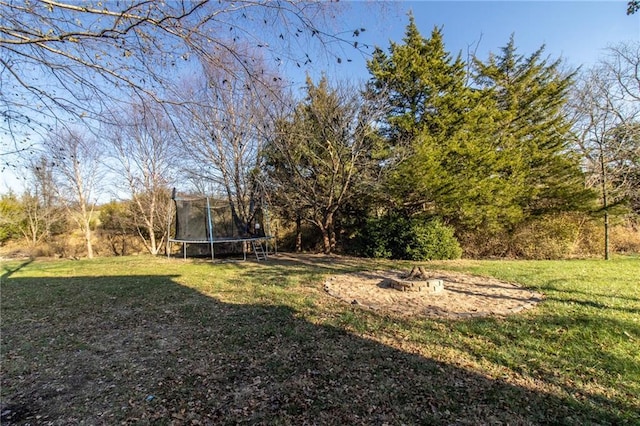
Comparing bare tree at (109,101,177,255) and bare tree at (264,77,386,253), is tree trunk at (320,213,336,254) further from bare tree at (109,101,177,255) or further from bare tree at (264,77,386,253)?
bare tree at (109,101,177,255)

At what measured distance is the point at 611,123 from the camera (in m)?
7.93

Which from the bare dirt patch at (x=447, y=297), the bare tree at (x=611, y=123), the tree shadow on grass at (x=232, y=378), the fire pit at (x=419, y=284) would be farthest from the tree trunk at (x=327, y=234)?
the bare tree at (x=611, y=123)

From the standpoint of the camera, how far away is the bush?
26.5ft

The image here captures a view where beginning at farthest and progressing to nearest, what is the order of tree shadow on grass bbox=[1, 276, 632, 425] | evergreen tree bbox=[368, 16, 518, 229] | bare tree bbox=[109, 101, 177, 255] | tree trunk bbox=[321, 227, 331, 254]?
1. bare tree bbox=[109, 101, 177, 255]
2. tree trunk bbox=[321, 227, 331, 254]
3. evergreen tree bbox=[368, 16, 518, 229]
4. tree shadow on grass bbox=[1, 276, 632, 425]

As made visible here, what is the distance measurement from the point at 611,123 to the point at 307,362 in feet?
33.3

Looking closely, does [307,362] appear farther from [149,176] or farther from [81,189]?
[81,189]

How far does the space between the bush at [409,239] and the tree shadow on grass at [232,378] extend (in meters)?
5.41

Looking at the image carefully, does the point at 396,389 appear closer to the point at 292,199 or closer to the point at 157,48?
the point at 157,48

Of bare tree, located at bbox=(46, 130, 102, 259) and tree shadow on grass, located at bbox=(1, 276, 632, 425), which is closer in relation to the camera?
tree shadow on grass, located at bbox=(1, 276, 632, 425)

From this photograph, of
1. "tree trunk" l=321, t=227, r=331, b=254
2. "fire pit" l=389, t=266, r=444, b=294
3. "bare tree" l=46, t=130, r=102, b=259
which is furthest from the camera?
"bare tree" l=46, t=130, r=102, b=259

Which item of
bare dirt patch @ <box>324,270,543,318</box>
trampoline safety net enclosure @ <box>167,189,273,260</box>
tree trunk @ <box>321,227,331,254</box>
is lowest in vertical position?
bare dirt patch @ <box>324,270,543,318</box>

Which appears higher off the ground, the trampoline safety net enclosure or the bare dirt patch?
the trampoline safety net enclosure

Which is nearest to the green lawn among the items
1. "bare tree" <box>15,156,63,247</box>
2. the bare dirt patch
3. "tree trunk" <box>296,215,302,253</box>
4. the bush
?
the bare dirt patch

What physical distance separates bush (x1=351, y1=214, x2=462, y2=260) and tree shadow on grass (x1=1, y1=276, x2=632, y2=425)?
5.41 meters
